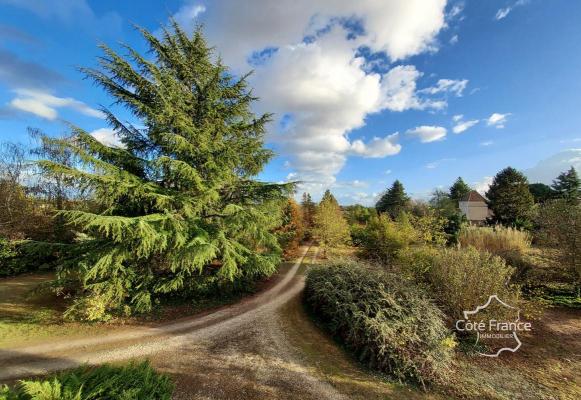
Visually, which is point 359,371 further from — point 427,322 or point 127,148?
point 127,148

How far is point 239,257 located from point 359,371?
17.6 ft

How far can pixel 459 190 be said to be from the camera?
47219mm

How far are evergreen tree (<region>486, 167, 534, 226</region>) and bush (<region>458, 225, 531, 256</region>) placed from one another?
1920 centimetres

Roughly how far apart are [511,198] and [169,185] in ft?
120

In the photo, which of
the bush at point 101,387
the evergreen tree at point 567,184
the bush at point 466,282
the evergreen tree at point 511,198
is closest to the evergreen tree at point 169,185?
the bush at point 101,387

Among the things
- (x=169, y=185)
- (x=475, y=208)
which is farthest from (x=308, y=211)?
(x=475, y=208)

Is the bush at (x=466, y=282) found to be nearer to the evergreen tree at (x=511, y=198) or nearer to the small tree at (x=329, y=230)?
the small tree at (x=329, y=230)

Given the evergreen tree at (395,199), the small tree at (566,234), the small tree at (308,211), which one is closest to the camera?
the small tree at (566,234)

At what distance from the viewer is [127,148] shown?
32.4 feet

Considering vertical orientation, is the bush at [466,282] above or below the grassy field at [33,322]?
above

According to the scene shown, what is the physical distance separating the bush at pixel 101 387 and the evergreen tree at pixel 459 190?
5303cm

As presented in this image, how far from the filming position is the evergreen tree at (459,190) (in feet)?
153

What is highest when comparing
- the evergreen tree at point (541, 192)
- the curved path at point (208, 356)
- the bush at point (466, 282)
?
the evergreen tree at point (541, 192)

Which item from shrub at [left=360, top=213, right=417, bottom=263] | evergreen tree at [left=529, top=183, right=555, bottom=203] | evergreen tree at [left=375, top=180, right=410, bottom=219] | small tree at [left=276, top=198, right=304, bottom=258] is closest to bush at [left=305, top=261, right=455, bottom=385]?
shrub at [left=360, top=213, right=417, bottom=263]
